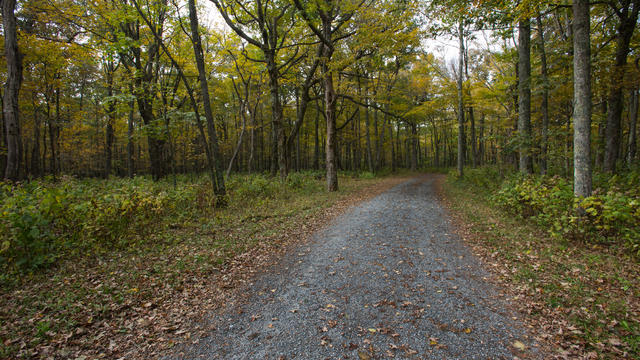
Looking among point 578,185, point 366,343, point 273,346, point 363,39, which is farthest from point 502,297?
point 363,39

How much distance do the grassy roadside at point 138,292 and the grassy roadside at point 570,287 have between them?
14.3 ft

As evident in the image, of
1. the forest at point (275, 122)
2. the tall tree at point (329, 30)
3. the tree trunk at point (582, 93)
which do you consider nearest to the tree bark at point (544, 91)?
the forest at point (275, 122)

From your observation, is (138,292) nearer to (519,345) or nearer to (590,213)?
(519,345)

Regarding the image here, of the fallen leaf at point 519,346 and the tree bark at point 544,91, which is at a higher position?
the tree bark at point 544,91

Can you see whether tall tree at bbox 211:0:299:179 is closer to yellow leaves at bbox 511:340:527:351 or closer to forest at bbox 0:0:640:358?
forest at bbox 0:0:640:358

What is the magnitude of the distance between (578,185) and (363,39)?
32.3 ft

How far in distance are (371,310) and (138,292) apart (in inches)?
143

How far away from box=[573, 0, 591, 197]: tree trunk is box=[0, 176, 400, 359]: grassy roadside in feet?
21.6

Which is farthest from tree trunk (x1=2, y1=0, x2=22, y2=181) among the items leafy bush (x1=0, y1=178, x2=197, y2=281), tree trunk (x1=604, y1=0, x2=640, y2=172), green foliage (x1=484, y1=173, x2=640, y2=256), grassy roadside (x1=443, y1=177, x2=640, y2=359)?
tree trunk (x1=604, y1=0, x2=640, y2=172)

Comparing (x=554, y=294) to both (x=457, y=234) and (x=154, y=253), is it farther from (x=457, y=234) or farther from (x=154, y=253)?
(x=154, y=253)

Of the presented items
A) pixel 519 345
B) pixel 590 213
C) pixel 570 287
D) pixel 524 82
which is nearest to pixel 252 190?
pixel 519 345

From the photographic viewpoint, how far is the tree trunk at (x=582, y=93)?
18.7 feet

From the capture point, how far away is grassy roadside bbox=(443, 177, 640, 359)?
9.45 feet

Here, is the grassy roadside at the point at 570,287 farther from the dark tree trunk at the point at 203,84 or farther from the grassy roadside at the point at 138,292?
the dark tree trunk at the point at 203,84
